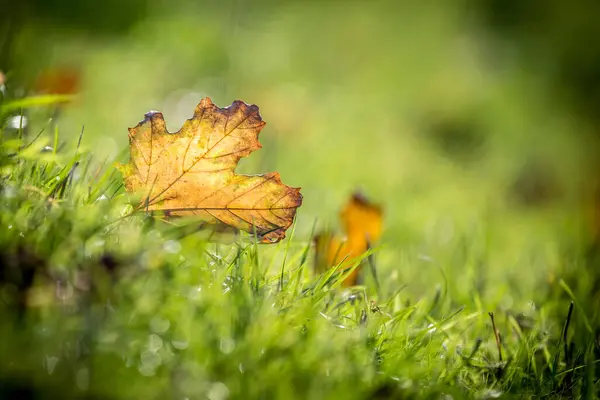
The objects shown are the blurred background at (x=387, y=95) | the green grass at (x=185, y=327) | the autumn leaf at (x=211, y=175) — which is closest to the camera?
the green grass at (x=185, y=327)

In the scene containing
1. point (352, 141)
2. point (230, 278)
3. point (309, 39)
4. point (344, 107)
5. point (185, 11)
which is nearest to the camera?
point (230, 278)

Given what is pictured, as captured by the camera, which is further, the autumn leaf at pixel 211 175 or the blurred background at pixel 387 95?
the blurred background at pixel 387 95

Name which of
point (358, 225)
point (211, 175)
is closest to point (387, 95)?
point (358, 225)

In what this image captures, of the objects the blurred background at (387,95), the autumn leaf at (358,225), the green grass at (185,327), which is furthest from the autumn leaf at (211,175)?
the blurred background at (387,95)

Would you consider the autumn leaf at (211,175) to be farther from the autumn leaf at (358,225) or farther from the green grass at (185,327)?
the autumn leaf at (358,225)

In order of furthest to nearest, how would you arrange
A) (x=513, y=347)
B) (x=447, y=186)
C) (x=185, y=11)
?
(x=185, y=11), (x=447, y=186), (x=513, y=347)

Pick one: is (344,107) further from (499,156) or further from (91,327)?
(91,327)

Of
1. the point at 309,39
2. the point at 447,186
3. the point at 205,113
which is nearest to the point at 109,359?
the point at 205,113
